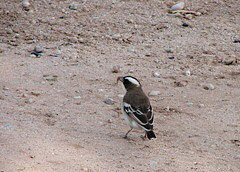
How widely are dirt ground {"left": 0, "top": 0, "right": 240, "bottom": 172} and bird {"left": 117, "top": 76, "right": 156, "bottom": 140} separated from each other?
205 millimetres

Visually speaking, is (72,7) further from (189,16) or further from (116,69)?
(116,69)

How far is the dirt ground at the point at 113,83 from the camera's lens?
719 centimetres

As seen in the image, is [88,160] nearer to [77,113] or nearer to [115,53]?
[77,113]

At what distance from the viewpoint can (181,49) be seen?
1048 centimetres

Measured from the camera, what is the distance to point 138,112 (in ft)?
25.1

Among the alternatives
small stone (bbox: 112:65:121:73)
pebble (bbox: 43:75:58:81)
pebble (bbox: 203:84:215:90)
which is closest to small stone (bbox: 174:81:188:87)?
pebble (bbox: 203:84:215:90)

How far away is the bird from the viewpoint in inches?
295

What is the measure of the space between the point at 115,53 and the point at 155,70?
792mm

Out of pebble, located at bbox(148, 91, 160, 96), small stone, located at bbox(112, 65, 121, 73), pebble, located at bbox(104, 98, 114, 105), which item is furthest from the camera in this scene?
small stone, located at bbox(112, 65, 121, 73)

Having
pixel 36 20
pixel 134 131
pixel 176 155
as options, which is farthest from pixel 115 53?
pixel 176 155

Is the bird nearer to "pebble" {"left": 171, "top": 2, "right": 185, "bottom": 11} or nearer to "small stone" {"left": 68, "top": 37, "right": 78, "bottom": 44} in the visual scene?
"small stone" {"left": 68, "top": 37, "right": 78, "bottom": 44}

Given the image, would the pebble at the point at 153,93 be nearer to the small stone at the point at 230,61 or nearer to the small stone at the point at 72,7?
the small stone at the point at 230,61

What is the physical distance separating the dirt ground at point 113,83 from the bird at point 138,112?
21 cm

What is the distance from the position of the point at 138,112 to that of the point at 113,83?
1.62m
